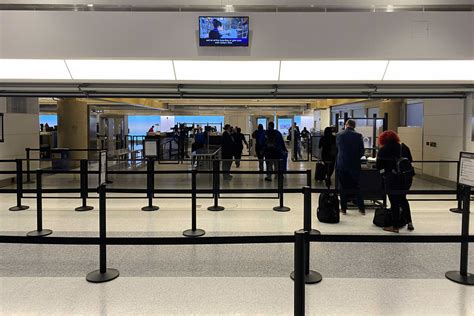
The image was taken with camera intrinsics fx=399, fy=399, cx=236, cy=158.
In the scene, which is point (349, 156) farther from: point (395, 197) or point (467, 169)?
point (467, 169)

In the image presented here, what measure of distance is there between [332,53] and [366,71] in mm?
1089

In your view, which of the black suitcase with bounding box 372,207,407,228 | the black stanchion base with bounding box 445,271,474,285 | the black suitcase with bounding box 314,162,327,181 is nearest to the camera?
the black stanchion base with bounding box 445,271,474,285

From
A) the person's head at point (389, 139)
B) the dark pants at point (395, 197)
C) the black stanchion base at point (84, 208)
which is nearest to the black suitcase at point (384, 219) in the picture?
the dark pants at point (395, 197)

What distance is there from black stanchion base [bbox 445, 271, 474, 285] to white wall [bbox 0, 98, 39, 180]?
32.3 ft

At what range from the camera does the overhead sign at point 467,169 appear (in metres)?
4.55

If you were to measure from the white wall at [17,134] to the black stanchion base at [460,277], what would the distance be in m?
9.86

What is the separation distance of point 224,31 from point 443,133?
6.65 meters

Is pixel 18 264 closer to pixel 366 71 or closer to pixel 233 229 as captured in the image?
pixel 233 229

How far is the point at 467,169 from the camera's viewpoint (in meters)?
4.64

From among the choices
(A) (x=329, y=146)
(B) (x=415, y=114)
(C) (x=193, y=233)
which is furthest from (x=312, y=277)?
(B) (x=415, y=114)

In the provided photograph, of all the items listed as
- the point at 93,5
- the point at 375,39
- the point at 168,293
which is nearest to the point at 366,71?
the point at 375,39

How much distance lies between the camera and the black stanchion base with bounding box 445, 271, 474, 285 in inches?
158

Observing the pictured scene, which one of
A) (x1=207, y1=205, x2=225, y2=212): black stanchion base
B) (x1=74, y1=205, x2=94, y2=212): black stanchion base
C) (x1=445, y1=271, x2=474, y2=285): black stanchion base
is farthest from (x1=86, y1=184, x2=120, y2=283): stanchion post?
(x1=445, y1=271, x2=474, y2=285): black stanchion base

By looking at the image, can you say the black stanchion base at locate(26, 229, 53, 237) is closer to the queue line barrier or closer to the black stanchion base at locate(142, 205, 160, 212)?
the queue line barrier
